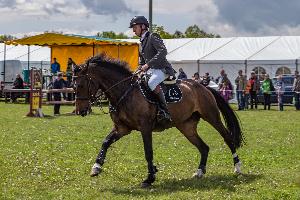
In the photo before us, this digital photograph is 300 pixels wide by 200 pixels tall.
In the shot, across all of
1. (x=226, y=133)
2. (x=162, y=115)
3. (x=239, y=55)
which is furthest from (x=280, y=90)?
(x=162, y=115)

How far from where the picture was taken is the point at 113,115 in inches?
408

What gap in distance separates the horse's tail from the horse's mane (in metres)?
1.87

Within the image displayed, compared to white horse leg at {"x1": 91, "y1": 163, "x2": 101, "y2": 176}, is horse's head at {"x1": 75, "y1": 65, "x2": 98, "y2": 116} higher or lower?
higher

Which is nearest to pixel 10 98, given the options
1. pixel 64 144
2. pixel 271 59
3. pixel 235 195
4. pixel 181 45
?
pixel 181 45

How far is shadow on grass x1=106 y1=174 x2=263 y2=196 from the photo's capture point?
31.1 ft

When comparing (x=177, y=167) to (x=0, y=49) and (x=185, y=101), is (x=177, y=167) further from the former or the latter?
(x=0, y=49)

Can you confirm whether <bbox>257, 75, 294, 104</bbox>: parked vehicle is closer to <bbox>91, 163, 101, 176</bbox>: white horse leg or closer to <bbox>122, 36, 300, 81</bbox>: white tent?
<bbox>122, 36, 300, 81</bbox>: white tent

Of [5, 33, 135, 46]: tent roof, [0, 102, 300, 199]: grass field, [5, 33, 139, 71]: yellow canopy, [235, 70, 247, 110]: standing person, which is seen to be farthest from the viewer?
[5, 33, 139, 71]: yellow canopy

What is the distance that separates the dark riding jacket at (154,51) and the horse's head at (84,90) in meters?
1.02

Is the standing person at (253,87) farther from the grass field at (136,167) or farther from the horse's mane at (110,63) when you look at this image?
the horse's mane at (110,63)

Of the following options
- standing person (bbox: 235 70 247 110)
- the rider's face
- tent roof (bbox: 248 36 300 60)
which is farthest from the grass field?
tent roof (bbox: 248 36 300 60)

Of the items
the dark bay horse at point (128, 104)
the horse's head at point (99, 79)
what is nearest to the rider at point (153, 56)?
the dark bay horse at point (128, 104)

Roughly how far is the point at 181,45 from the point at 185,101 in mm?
35263

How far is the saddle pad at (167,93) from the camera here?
33.8 ft
